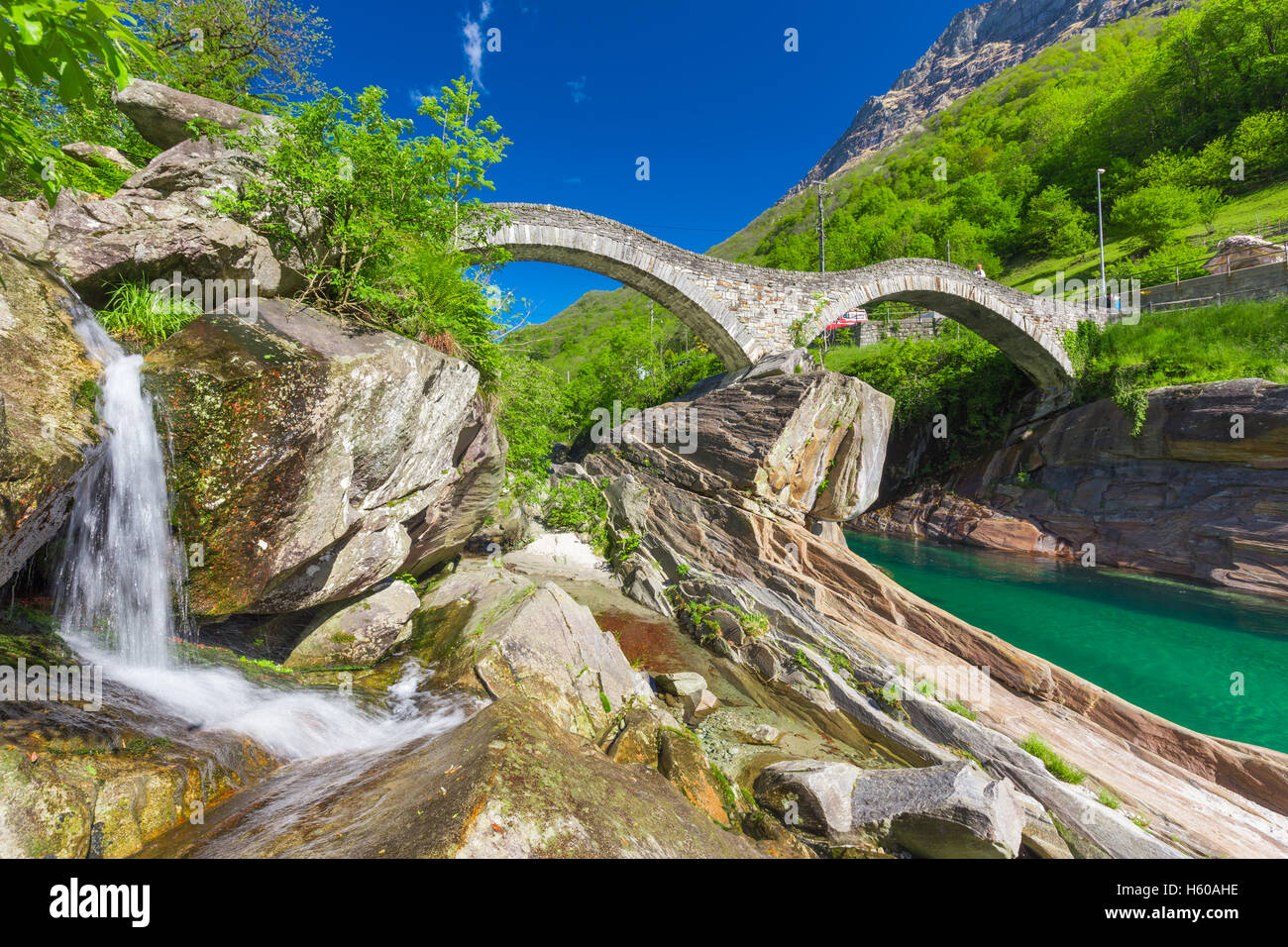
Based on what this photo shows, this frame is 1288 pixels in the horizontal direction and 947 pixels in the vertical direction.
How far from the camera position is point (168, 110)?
19.7 feet

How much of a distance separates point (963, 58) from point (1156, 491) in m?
201

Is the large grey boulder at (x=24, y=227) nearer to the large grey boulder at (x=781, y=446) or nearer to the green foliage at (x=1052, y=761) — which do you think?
the large grey boulder at (x=781, y=446)

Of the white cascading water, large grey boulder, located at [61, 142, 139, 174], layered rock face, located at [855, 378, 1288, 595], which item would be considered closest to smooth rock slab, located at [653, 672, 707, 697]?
the white cascading water

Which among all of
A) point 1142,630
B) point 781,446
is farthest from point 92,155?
point 1142,630

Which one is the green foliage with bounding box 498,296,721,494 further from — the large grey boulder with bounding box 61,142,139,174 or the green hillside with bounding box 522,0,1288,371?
the large grey boulder with bounding box 61,142,139,174

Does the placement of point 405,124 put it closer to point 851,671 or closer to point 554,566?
point 554,566

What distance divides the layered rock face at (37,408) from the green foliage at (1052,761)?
8.74 m

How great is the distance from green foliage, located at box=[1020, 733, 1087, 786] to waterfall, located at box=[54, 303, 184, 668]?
8.51m

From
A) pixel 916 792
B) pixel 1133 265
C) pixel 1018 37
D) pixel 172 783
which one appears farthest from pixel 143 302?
pixel 1018 37

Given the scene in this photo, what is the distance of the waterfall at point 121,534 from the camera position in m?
3.82

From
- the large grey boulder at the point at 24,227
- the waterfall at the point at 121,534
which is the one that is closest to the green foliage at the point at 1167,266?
the waterfall at the point at 121,534

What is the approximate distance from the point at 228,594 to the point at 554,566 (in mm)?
6141

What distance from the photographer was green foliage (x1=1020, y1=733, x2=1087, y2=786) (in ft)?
17.5
